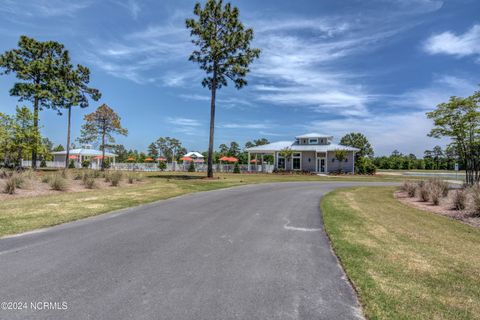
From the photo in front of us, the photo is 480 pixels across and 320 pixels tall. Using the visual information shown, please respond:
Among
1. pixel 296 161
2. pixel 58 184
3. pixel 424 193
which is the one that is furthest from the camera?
pixel 296 161

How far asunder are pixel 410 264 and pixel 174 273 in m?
4.05

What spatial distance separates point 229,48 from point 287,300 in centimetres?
2614

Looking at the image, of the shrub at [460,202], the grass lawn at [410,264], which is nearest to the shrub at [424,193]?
the shrub at [460,202]

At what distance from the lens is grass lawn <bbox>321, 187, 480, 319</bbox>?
3.41 metres

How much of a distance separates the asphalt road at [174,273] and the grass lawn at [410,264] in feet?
1.07

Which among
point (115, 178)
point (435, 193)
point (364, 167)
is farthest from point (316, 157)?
point (115, 178)

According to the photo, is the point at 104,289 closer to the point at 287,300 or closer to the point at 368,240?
the point at 287,300

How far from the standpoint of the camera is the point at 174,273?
14.2ft

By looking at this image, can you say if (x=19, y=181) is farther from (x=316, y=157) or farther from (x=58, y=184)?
(x=316, y=157)

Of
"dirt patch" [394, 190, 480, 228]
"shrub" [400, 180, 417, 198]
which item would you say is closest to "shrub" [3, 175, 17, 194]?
"dirt patch" [394, 190, 480, 228]

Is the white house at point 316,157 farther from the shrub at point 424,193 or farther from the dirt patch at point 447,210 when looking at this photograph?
the dirt patch at point 447,210

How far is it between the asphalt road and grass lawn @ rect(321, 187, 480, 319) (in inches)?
12.8

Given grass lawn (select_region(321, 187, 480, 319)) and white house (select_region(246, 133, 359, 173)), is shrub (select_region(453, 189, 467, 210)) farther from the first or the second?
white house (select_region(246, 133, 359, 173))

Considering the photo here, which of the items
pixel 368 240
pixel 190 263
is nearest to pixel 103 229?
pixel 190 263
